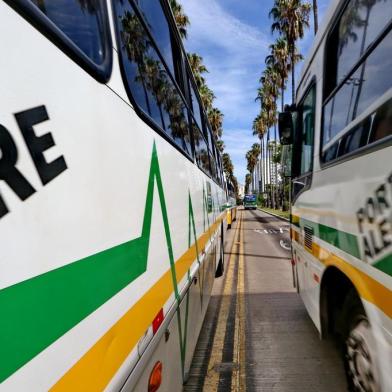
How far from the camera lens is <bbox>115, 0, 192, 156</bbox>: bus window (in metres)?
2.00

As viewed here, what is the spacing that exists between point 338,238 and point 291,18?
31.3 meters

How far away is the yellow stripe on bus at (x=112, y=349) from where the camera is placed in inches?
47.4

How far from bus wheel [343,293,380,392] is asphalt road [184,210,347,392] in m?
0.82

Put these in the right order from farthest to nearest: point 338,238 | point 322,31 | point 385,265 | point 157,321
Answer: point 322,31
point 338,238
point 157,321
point 385,265

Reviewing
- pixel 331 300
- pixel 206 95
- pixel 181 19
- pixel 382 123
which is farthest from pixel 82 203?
pixel 206 95

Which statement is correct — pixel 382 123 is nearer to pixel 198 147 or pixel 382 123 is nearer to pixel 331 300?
pixel 331 300

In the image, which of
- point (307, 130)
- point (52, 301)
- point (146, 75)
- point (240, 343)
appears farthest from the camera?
point (240, 343)

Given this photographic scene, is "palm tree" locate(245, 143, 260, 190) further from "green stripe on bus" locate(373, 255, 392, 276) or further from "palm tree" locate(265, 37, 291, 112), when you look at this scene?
"green stripe on bus" locate(373, 255, 392, 276)

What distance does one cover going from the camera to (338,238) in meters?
2.78

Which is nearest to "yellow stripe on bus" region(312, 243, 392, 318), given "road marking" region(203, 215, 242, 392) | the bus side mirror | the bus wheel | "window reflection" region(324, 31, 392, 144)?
the bus wheel

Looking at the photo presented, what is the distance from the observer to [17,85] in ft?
3.36

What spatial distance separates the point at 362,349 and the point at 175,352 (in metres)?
1.30

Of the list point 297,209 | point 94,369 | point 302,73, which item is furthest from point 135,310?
point 302,73

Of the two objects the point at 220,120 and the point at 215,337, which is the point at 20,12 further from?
the point at 220,120
